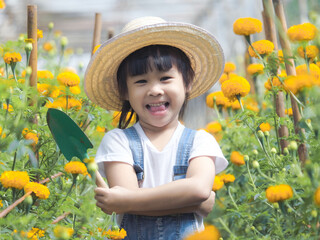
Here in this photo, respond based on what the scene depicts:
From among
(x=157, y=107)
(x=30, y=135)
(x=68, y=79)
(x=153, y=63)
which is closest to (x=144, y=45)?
(x=153, y=63)

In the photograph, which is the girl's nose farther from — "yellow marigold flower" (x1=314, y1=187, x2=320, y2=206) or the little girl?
"yellow marigold flower" (x1=314, y1=187, x2=320, y2=206)

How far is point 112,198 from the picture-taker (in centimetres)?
133

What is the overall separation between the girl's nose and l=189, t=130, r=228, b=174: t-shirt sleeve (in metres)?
0.19

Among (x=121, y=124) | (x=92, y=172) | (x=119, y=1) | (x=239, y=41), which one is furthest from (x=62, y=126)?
(x=119, y=1)

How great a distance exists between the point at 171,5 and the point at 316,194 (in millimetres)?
9910

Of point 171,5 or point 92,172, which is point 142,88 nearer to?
point 92,172

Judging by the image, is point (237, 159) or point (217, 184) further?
point (237, 159)

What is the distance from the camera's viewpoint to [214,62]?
1.77 m

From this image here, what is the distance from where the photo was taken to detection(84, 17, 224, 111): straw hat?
5.07 ft

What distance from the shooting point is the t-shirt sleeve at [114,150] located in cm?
149

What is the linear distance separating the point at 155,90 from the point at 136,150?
0.19 metres

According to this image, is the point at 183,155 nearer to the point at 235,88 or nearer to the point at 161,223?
the point at 161,223

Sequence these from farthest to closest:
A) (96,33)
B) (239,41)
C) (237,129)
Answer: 1. (239,41)
2. (96,33)
3. (237,129)

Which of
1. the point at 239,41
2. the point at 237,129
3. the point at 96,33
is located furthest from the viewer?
the point at 239,41
